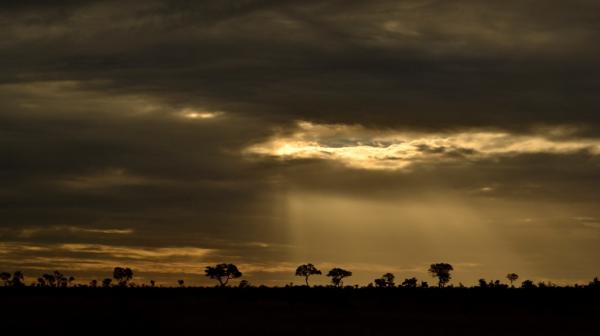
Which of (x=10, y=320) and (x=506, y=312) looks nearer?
(x=10, y=320)

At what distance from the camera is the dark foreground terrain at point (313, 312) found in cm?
6197

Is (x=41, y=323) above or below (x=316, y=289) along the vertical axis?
below

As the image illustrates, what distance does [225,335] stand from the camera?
58.0 m

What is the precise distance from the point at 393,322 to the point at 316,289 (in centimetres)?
4170

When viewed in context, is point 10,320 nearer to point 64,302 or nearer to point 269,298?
point 64,302

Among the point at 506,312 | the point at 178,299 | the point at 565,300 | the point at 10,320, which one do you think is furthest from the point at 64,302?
the point at 565,300

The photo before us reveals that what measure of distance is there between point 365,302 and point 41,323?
39.5 meters

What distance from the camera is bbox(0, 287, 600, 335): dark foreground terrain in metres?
62.0

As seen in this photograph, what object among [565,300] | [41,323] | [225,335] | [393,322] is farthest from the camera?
[565,300]

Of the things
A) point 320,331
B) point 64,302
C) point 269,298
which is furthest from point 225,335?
point 269,298

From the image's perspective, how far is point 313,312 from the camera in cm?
8075

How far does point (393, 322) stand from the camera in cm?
6950

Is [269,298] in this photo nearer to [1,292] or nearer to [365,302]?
[365,302]

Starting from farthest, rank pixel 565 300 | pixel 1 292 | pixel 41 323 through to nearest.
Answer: pixel 1 292
pixel 565 300
pixel 41 323
